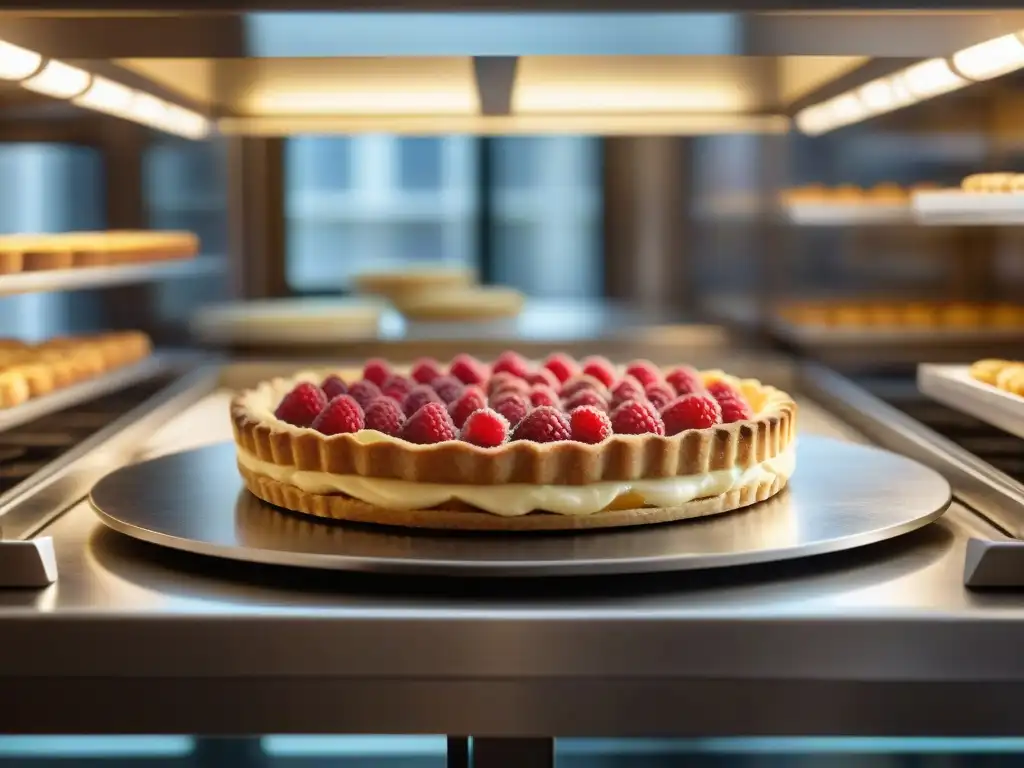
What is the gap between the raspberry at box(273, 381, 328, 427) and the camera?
156 centimetres

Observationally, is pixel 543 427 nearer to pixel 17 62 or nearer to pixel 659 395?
pixel 659 395

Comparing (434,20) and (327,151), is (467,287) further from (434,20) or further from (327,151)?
(327,151)

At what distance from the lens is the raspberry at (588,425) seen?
1354 millimetres

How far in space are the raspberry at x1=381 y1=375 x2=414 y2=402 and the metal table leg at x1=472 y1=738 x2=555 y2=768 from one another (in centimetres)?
64

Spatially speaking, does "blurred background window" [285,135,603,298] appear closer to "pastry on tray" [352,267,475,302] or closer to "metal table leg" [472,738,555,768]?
"pastry on tray" [352,267,475,302]

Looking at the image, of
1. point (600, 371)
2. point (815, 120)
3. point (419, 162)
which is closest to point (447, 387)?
point (600, 371)

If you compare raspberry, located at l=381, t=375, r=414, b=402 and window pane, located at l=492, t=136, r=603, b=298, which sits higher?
window pane, located at l=492, t=136, r=603, b=298

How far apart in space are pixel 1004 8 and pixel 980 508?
59 centimetres

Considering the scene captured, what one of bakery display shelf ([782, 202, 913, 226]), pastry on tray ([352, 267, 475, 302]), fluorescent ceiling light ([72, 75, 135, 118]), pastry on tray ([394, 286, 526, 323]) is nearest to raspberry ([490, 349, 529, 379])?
fluorescent ceiling light ([72, 75, 135, 118])

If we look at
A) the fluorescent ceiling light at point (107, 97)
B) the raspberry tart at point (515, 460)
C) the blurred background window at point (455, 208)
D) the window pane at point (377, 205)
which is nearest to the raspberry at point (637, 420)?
the raspberry tart at point (515, 460)

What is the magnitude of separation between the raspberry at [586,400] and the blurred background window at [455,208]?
306 cm

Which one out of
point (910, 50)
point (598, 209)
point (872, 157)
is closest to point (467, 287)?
point (598, 209)

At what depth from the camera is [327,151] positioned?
7512 mm

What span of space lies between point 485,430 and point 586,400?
25cm
